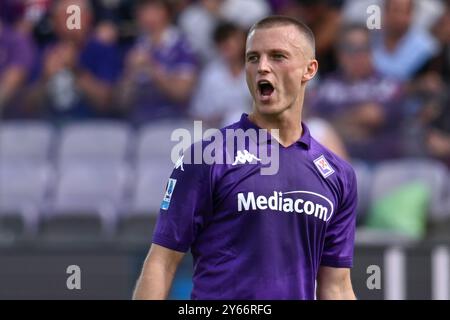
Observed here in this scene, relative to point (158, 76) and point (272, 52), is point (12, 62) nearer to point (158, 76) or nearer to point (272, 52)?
point (158, 76)

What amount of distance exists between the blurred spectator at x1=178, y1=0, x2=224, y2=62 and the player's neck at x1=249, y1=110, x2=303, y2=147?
→ 605cm

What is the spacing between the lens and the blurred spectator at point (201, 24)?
10906 millimetres

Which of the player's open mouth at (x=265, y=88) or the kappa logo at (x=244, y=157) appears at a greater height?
the player's open mouth at (x=265, y=88)

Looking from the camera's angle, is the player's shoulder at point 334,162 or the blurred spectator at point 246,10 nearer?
the player's shoulder at point 334,162

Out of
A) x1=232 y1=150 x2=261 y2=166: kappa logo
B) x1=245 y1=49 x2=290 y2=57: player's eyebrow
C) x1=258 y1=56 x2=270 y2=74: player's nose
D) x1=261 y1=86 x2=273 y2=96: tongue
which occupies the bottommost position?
x1=232 y1=150 x2=261 y2=166: kappa logo

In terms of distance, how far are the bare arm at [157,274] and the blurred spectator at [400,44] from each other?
6109mm

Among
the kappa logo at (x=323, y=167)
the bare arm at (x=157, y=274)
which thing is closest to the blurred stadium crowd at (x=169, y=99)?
the kappa logo at (x=323, y=167)

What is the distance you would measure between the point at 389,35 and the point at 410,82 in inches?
24.7

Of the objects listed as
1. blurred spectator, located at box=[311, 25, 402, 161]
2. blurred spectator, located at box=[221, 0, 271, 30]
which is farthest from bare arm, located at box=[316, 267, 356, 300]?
blurred spectator, located at box=[221, 0, 271, 30]

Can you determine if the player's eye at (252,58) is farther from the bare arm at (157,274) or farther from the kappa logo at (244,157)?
the bare arm at (157,274)

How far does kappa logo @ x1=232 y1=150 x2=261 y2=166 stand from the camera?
4621mm

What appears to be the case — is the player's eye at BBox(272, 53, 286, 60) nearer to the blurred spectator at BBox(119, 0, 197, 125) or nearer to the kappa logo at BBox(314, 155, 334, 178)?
the kappa logo at BBox(314, 155, 334, 178)

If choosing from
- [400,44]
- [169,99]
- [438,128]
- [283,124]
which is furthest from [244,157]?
[400,44]
